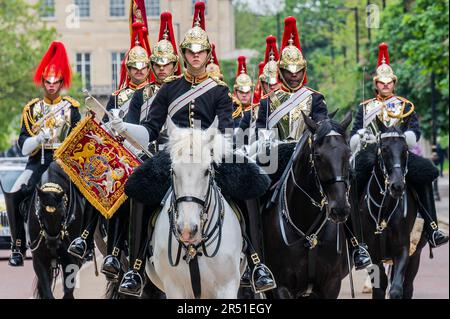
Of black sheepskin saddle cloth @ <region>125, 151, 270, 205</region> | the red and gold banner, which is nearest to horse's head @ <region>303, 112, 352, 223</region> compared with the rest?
black sheepskin saddle cloth @ <region>125, 151, 270, 205</region>

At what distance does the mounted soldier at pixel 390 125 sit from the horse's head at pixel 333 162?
345 centimetres

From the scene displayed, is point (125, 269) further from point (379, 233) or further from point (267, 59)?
point (267, 59)

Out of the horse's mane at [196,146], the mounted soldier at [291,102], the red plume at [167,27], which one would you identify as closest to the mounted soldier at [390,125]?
the mounted soldier at [291,102]

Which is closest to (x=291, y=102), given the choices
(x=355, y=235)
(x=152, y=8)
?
(x=355, y=235)

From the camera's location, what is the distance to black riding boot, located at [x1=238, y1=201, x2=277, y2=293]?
36.2ft

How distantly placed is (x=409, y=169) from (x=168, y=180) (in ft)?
15.8

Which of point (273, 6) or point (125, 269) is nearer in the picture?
point (125, 269)

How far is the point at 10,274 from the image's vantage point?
21.5m

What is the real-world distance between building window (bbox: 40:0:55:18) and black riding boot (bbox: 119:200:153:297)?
1401 inches

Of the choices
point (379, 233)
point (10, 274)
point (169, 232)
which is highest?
point (169, 232)

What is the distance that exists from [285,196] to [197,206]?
7.56 feet

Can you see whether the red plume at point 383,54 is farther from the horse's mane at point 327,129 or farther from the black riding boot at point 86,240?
the horse's mane at point 327,129

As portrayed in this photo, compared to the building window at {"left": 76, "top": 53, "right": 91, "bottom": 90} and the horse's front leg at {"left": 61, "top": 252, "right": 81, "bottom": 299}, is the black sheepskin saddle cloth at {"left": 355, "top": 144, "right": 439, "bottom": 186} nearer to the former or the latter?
the horse's front leg at {"left": 61, "top": 252, "right": 81, "bottom": 299}
